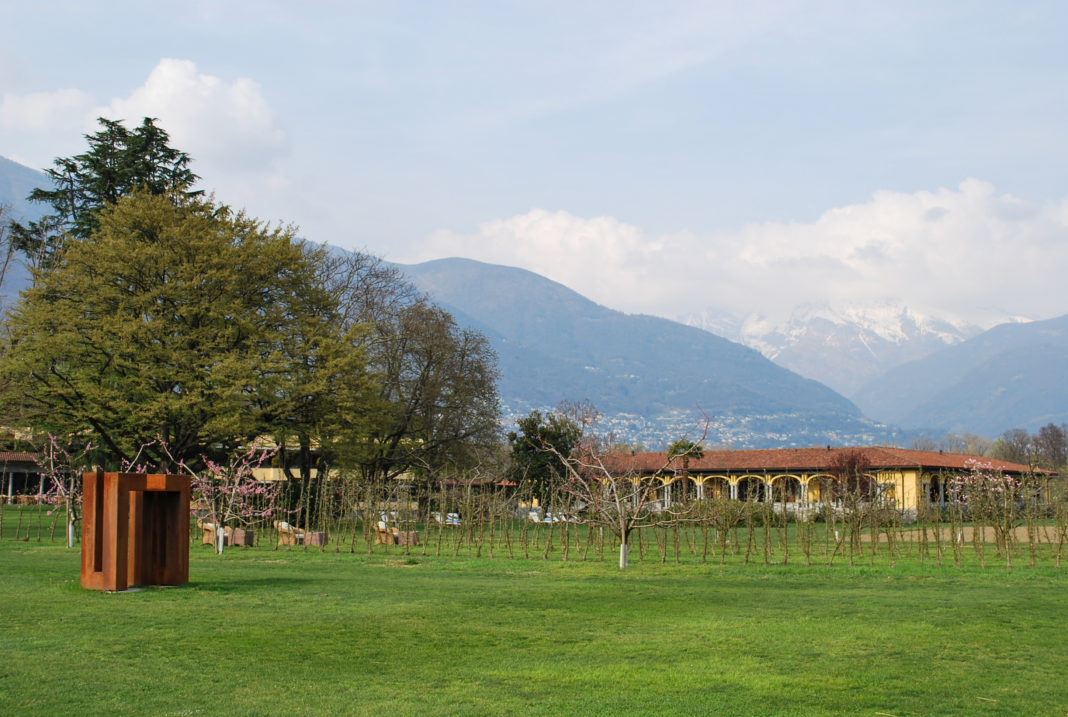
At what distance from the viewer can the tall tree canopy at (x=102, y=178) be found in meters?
48.0

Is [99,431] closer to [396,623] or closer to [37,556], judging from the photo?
[37,556]

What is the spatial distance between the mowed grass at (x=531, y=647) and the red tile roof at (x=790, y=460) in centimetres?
3914

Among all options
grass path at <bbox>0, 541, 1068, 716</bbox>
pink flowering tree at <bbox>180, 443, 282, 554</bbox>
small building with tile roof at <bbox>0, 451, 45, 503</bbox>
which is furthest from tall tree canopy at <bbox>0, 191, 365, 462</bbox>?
small building with tile roof at <bbox>0, 451, 45, 503</bbox>

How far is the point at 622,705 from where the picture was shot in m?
8.42

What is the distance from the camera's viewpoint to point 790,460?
60562mm

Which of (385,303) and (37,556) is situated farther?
(385,303)

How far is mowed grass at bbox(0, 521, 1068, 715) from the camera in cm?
854

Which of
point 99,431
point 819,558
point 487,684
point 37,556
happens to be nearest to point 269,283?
point 99,431

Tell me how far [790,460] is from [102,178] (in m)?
42.3

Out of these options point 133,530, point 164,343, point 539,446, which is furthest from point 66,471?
point 133,530

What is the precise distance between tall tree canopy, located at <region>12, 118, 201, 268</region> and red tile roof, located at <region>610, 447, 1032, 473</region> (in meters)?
29.2

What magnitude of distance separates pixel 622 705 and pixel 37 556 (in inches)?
759

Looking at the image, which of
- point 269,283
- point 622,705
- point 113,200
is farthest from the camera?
point 113,200

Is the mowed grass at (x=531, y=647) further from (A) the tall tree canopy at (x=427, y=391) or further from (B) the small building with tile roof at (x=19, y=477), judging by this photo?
(B) the small building with tile roof at (x=19, y=477)
